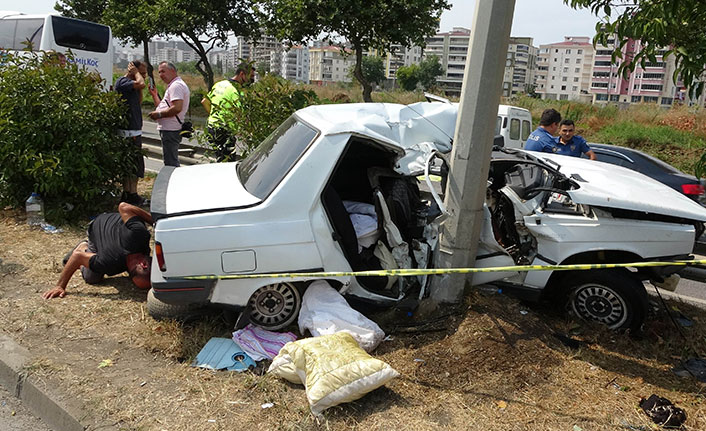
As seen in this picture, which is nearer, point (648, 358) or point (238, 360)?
point (238, 360)

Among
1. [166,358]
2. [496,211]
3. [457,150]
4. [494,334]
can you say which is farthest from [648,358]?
[166,358]

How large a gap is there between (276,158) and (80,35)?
47.9ft

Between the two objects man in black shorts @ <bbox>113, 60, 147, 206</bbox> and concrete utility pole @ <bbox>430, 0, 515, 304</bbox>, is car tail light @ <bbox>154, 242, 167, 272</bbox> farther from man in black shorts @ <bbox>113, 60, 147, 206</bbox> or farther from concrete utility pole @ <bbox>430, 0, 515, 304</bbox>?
man in black shorts @ <bbox>113, 60, 147, 206</bbox>

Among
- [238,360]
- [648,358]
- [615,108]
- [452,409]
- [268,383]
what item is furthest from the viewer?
[615,108]

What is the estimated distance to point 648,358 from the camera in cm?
442

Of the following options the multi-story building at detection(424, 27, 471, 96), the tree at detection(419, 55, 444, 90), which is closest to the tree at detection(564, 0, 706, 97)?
the tree at detection(419, 55, 444, 90)

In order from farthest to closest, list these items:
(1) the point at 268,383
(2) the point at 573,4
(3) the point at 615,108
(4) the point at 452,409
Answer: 1. (3) the point at 615,108
2. (2) the point at 573,4
3. (1) the point at 268,383
4. (4) the point at 452,409

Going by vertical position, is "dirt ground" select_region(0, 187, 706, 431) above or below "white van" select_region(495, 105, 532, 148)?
below

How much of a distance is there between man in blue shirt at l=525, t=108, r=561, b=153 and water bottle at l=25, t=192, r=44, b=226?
20.4 feet

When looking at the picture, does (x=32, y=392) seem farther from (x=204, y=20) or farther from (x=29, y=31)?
(x=204, y=20)

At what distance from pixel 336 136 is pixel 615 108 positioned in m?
22.9

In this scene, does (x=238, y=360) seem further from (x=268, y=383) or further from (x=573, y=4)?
(x=573, y=4)

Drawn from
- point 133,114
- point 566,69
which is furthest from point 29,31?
point 566,69

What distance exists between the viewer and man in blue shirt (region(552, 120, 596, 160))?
7.32m
